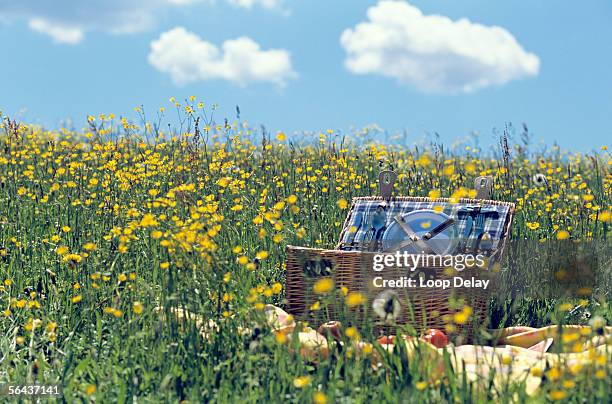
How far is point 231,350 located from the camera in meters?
3.57

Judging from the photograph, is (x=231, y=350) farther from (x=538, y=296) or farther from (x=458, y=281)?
(x=538, y=296)

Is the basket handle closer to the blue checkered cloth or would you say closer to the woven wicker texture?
the blue checkered cloth

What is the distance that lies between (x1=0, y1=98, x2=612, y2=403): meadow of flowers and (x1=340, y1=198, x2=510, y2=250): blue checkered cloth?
0.29 m

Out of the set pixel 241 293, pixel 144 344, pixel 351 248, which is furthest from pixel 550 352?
pixel 144 344

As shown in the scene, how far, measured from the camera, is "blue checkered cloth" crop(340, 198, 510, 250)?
16.4 ft

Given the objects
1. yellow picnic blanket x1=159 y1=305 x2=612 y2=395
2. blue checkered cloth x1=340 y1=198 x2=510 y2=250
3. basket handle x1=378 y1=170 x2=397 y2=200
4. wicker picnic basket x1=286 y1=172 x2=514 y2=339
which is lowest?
yellow picnic blanket x1=159 y1=305 x2=612 y2=395

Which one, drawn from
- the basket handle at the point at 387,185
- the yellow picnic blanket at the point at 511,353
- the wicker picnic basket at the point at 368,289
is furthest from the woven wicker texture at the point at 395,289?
the basket handle at the point at 387,185

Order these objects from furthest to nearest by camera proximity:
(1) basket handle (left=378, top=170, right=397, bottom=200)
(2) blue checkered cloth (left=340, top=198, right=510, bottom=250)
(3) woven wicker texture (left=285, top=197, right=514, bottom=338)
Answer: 1. (1) basket handle (left=378, top=170, right=397, bottom=200)
2. (2) blue checkered cloth (left=340, top=198, right=510, bottom=250)
3. (3) woven wicker texture (left=285, top=197, right=514, bottom=338)

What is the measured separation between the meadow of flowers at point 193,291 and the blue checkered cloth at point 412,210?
288 millimetres

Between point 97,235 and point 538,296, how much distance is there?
2879 mm

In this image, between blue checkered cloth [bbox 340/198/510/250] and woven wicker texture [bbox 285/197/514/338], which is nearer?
woven wicker texture [bbox 285/197/514/338]

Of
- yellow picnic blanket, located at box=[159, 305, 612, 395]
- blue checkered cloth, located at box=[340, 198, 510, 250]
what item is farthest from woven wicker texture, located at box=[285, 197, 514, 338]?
blue checkered cloth, located at box=[340, 198, 510, 250]

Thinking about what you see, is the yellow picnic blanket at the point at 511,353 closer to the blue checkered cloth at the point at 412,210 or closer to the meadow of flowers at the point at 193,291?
the meadow of flowers at the point at 193,291

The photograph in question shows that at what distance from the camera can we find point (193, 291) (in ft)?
12.4
